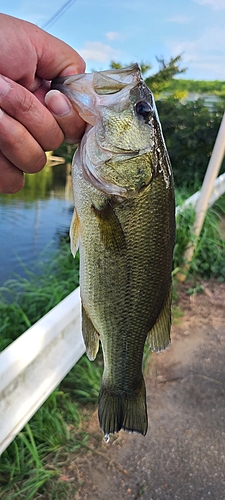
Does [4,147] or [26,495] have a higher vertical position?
[4,147]

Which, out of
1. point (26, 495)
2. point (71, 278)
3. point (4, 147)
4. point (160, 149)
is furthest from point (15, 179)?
point (71, 278)

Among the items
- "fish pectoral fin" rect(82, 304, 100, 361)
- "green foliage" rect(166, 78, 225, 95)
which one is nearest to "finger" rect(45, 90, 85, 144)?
"fish pectoral fin" rect(82, 304, 100, 361)

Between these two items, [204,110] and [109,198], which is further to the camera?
[204,110]

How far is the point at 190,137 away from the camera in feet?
29.2

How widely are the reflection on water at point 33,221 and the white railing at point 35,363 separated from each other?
2286 mm

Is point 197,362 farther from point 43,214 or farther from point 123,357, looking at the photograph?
point 43,214

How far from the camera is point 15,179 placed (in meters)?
1.64

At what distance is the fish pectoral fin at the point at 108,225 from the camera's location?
1.39 metres

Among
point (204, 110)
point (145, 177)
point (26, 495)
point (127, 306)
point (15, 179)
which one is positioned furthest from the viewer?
point (204, 110)

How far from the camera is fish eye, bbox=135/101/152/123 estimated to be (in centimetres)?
138

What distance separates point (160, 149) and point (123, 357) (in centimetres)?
77

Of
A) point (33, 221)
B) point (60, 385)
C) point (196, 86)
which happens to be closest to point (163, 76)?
point (196, 86)

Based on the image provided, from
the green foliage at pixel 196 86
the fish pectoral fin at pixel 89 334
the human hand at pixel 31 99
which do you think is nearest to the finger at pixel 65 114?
the human hand at pixel 31 99

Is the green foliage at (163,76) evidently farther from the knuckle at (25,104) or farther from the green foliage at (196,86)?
the knuckle at (25,104)
